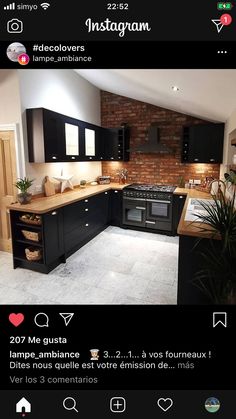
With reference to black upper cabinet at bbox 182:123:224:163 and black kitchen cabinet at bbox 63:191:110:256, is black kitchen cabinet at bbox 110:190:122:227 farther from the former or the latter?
black upper cabinet at bbox 182:123:224:163

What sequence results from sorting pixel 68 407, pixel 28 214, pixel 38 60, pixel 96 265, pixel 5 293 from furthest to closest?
pixel 96 265 → pixel 28 214 → pixel 5 293 → pixel 38 60 → pixel 68 407

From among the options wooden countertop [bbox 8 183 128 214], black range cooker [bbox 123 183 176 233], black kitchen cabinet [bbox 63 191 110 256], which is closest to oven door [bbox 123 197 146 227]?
black range cooker [bbox 123 183 176 233]

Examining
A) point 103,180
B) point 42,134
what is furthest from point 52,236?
point 103,180

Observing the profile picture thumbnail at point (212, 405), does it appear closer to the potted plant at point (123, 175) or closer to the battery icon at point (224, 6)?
the battery icon at point (224, 6)

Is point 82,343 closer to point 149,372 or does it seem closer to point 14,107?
point 149,372

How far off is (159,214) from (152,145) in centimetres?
144

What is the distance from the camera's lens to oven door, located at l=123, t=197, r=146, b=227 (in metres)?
4.43

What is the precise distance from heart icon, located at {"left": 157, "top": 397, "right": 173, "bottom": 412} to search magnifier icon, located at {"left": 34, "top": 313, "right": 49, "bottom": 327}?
348 millimetres

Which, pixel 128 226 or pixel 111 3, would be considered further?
pixel 128 226

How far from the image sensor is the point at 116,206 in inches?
186

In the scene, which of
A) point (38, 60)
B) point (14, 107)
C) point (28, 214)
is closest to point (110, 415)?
point (38, 60)

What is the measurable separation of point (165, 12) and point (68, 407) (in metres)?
1.08

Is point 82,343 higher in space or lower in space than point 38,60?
lower

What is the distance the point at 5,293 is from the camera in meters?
2.43
